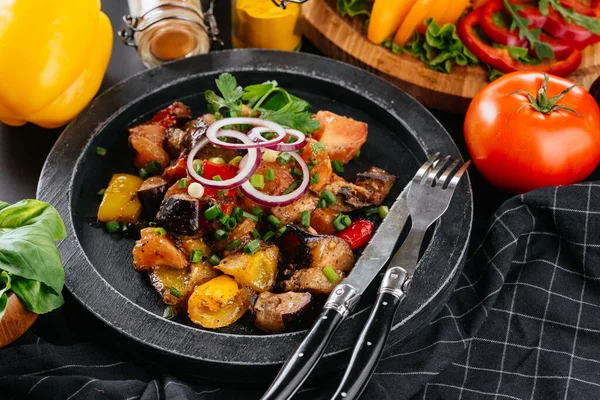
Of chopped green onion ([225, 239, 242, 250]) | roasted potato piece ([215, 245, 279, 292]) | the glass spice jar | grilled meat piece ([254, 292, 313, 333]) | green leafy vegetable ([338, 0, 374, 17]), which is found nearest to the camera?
grilled meat piece ([254, 292, 313, 333])

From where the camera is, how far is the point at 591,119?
136 inches

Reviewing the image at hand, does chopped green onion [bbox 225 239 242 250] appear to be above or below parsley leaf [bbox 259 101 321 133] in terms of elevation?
below

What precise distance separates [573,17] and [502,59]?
1.66ft

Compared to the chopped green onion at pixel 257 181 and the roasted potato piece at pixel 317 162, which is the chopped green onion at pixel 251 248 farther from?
the roasted potato piece at pixel 317 162

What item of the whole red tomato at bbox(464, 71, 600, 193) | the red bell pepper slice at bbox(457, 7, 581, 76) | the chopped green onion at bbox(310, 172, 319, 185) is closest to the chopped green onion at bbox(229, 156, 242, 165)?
the chopped green onion at bbox(310, 172, 319, 185)

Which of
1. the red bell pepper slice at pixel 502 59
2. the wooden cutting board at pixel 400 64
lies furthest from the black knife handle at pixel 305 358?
the red bell pepper slice at pixel 502 59

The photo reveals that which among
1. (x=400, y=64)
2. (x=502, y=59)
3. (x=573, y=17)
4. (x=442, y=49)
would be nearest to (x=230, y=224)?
(x=400, y=64)

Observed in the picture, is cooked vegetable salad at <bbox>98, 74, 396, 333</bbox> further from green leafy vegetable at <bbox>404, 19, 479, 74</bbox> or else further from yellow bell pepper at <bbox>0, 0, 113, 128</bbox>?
green leafy vegetable at <bbox>404, 19, 479, 74</bbox>

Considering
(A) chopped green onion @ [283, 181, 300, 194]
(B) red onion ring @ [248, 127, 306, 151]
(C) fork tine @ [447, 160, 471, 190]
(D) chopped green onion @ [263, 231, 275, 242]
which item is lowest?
(D) chopped green onion @ [263, 231, 275, 242]

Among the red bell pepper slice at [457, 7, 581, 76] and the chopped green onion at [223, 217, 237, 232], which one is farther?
the red bell pepper slice at [457, 7, 581, 76]

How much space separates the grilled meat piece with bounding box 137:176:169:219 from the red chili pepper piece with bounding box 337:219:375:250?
2.79ft

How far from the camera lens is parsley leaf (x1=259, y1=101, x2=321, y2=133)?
11.0 feet

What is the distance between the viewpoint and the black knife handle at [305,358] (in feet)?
7.82

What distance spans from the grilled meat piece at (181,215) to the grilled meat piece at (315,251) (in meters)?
0.42
